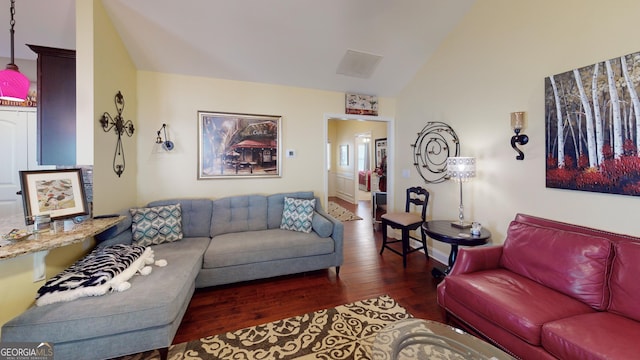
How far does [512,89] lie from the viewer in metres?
2.35

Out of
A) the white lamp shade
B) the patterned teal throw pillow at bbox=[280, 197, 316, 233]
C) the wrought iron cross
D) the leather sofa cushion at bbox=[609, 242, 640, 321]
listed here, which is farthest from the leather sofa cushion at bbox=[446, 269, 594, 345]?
the wrought iron cross

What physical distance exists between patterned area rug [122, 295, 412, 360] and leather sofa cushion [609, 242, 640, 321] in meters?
1.29

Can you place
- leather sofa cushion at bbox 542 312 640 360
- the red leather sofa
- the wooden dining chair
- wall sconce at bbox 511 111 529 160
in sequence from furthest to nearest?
the wooden dining chair, wall sconce at bbox 511 111 529 160, the red leather sofa, leather sofa cushion at bbox 542 312 640 360

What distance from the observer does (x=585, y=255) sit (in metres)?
1.60

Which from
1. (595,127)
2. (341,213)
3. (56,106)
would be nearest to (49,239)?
(56,106)

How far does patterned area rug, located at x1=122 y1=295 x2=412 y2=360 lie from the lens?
165 cm

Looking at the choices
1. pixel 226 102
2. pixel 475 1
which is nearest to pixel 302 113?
pixel 226 102

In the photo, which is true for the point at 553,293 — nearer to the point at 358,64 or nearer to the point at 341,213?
the point at 358,64

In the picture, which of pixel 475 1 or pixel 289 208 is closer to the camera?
pixel 475 1

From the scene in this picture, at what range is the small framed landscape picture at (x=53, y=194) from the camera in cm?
164

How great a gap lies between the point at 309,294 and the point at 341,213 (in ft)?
12.1

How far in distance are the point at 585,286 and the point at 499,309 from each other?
0.60 m

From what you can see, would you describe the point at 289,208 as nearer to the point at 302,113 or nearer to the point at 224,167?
the point at 224,167

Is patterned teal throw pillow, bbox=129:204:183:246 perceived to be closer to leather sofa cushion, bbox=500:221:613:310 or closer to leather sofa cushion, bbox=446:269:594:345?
leather sofa cushion, bbox=446:269:594:345
